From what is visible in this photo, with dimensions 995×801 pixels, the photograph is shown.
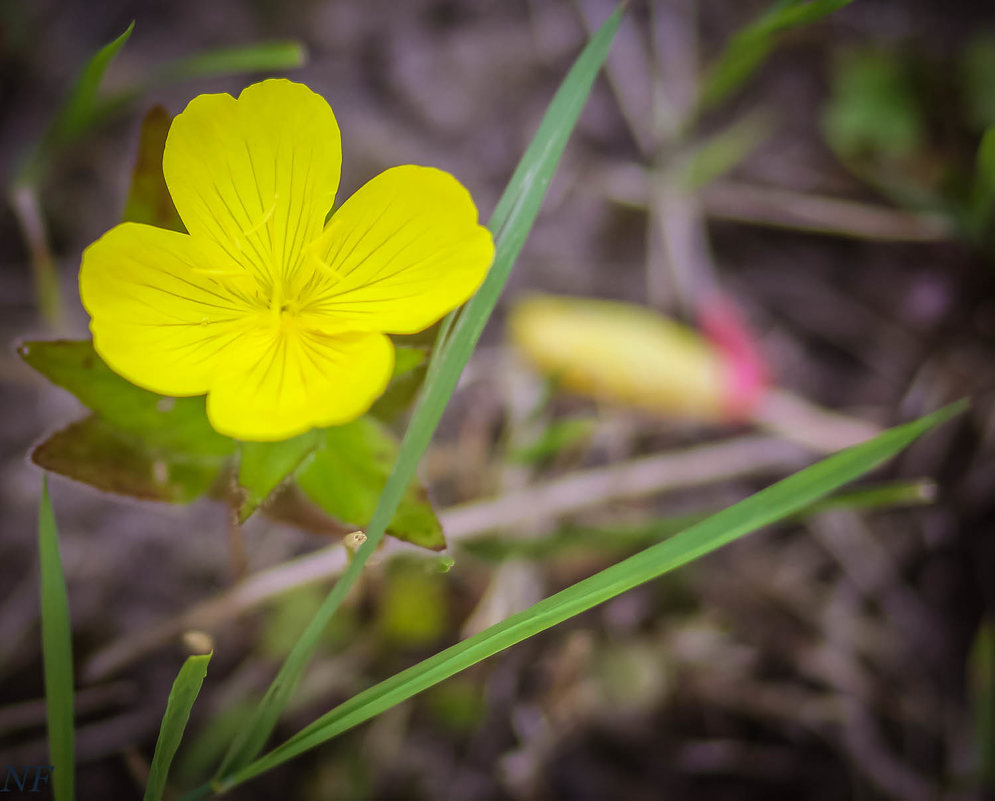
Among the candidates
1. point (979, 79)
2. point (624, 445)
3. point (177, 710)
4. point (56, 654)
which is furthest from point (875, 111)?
point (56, 654)

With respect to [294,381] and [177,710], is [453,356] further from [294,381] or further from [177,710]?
[177,710]

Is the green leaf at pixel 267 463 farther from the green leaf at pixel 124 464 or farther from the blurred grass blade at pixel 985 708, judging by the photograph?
the blurred grass blade at pixel 985 708

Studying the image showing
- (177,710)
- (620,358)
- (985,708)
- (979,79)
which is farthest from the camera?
(979,79)

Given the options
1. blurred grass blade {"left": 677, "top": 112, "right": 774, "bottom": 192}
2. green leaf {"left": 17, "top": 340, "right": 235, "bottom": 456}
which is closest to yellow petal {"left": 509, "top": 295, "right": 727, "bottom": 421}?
blurred grass blade {"left": 677, "top": 112, "right": 774, "bottom": 192}

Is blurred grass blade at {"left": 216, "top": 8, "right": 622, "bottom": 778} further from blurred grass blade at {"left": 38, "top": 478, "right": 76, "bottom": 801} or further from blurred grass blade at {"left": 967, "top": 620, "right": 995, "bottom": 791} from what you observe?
blurred grass blade at {"left": 967, "top": 620, "right": 995, "bottom": 791}

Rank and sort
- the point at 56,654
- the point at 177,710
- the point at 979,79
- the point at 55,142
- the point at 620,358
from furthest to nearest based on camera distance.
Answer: the point at 979,79
the point at 620,358
the point at 55,142
the point at 56,654
the point at 177,710

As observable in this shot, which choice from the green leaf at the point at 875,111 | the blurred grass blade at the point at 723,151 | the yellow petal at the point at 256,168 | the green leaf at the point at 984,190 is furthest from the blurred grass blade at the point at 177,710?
the green leaf at the point at 875,111

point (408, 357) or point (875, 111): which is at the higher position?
point (875, 111)

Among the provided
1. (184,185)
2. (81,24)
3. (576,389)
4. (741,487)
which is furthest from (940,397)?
(81,24)
